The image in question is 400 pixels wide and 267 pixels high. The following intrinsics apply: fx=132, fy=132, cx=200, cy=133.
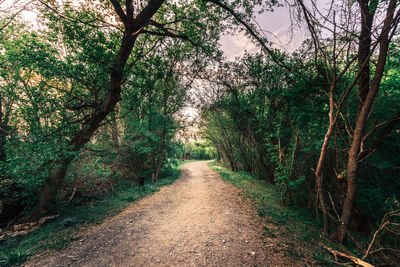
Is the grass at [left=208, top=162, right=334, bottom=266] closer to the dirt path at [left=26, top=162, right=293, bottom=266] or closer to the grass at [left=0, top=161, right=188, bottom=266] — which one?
the dirt path at [left=26, top=162, right=293, bottom=266]

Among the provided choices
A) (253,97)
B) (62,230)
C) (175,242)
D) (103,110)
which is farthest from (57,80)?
(253,97)

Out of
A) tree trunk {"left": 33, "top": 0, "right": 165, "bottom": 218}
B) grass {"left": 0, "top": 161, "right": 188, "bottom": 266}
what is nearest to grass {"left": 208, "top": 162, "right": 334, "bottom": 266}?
grass {"left": 0, "top": 161, "right": 188, "bottom": 266}

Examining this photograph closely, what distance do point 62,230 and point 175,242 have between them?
150 inches

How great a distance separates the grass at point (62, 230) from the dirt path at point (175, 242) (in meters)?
0.37

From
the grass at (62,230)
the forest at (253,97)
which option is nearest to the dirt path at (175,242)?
the grass at (62,230)

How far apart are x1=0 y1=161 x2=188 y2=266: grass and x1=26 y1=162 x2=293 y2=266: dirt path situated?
0.37 m

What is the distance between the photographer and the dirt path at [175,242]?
2.93 m

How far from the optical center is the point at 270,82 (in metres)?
6.95

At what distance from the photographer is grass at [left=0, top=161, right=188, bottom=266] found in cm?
318

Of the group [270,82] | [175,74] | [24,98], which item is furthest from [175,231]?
[175,74]

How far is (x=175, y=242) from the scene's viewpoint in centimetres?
353

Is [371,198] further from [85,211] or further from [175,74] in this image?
[175,74]

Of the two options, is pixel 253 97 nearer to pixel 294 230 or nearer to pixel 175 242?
pixel 294 230

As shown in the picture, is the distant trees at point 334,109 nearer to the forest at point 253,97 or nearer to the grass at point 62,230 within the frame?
the forest at point 253,97
